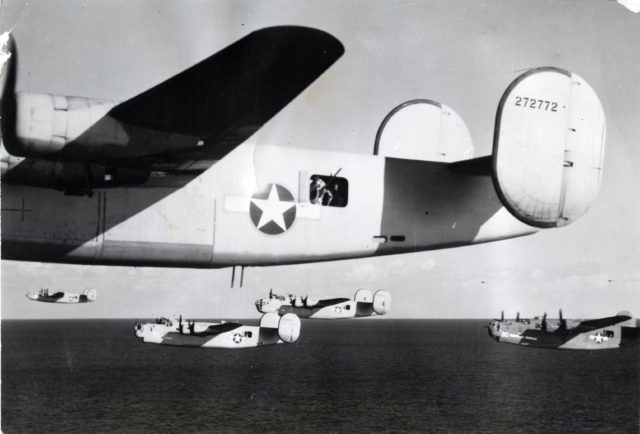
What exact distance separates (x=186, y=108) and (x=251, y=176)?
8.47 ft

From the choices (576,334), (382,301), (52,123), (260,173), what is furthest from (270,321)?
(52,123)

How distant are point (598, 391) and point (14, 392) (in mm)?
67064

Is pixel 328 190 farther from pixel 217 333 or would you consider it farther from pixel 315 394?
pixel 217 333

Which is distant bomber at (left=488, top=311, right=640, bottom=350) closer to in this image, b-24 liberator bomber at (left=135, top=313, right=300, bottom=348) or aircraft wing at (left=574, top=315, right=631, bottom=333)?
aircraft wing at (left=574, top=315, right=631, bottom=333)

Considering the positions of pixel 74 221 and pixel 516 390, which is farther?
pixel 516 390

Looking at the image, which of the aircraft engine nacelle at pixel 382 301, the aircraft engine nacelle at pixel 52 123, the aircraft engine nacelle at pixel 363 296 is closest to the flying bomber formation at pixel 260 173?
the aircraft engine nacelle at pixel 52 123

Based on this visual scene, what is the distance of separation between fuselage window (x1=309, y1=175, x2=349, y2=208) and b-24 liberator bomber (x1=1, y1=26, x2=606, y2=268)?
2 cm

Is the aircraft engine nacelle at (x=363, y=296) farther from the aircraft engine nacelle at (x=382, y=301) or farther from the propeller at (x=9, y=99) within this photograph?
the propeller at (x=9, y=99)

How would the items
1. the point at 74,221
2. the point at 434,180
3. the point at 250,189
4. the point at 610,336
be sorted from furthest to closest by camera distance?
1. the point at 610,336
2. the point at 434,180
3. the point at 250,189
4. the point at 74,221

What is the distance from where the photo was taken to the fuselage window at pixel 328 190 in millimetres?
10156

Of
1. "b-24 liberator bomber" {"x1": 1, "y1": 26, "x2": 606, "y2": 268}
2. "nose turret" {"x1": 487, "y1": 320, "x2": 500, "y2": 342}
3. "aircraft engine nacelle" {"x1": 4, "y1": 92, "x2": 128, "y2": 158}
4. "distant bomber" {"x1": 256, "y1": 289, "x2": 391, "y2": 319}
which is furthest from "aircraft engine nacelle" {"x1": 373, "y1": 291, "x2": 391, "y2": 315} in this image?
"aircraft engine nacelle" {"x1": 4, "y1": 92, "x2": 128, "y2": 158}

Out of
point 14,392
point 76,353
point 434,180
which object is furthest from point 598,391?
point 76,353

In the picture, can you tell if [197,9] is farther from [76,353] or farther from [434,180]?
[76,353]

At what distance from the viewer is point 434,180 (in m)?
11.2
